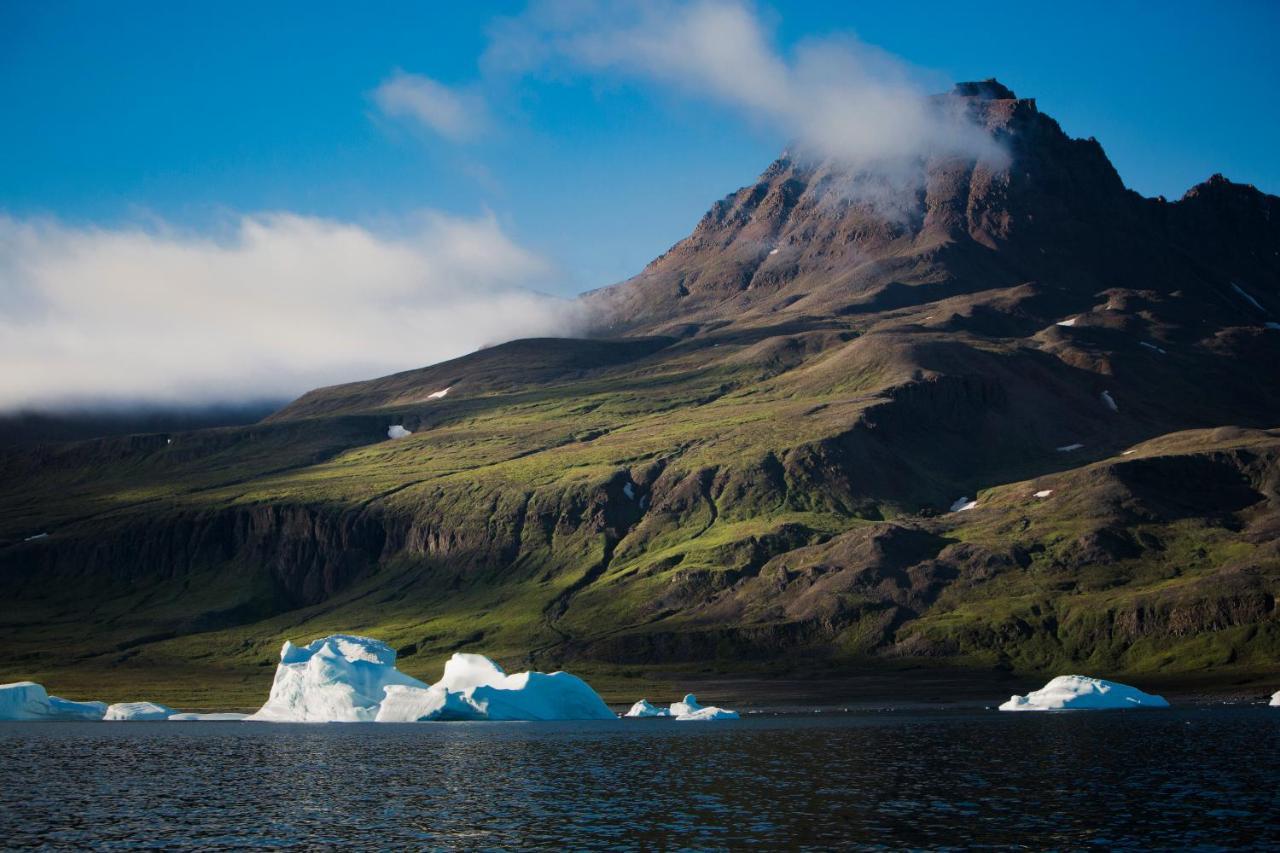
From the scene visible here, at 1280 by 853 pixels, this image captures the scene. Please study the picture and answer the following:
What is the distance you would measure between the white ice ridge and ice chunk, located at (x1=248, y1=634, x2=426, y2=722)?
3677 inches

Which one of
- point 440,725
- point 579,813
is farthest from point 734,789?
point 440,725

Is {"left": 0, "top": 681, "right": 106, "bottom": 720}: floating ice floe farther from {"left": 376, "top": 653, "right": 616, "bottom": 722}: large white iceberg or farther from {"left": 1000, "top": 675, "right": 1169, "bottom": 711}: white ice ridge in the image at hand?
{"left": 1000, "top": 675, "right": 1169, "bottom": 711}: white ice ridge

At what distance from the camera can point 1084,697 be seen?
181 metres

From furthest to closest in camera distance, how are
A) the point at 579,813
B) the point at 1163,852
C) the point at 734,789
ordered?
the point at 734,789, the point at 579,813, the point at 1163,852

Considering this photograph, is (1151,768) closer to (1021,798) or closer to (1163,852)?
(1021,798)

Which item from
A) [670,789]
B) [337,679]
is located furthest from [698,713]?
[670,789]

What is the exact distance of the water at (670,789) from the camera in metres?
64.1

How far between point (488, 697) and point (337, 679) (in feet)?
86.1

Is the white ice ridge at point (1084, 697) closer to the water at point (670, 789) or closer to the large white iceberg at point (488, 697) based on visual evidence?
the water at point (670, 789)

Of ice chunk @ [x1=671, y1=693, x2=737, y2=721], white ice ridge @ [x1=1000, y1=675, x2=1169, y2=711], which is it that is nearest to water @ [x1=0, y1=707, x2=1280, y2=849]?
white ice ridge @ [x1=1000, y1=675, x2=1169, y2=711]

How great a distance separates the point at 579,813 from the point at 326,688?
11361 centimetres

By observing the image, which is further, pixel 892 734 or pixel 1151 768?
pixel 892 734

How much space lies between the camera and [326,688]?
584 feet

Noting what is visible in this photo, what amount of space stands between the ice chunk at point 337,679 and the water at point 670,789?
109 feet
